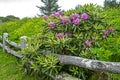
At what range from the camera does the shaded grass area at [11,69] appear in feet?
32.6

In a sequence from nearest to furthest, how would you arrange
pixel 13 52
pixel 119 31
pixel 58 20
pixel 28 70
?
pixel 58 20 < pixel 28 70 < pixel 119 31 < pixel 13 52

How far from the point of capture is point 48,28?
896cm

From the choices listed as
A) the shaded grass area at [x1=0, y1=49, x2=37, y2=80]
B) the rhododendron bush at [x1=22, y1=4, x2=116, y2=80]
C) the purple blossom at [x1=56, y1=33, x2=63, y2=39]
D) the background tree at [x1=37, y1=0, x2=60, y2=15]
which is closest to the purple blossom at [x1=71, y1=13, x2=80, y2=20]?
the rhododendron bush at [x1=22, y1=4, x2=116, y2=80]

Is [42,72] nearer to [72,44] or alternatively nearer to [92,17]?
[72,44]

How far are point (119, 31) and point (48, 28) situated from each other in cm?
330

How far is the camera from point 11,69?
11188 mm

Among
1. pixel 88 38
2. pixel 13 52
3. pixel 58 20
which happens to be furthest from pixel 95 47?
pixel 13 52

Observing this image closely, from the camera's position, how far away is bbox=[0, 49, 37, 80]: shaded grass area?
9943mm

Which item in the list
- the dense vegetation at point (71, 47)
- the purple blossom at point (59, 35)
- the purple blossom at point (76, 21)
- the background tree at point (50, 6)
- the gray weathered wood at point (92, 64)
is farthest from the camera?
the background tree at point (50, 6)

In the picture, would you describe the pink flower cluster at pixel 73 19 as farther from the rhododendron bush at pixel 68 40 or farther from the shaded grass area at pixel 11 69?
the shaded grass area at pixel 11 69

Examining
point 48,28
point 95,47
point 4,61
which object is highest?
point 48,28

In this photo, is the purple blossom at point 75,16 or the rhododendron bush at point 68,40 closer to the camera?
the rhododendron bush at point 68,40

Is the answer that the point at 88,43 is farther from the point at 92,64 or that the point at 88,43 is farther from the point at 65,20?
the point at 92,64

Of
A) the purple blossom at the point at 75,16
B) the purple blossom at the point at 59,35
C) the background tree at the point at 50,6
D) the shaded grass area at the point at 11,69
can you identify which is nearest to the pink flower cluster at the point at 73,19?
the purple blossom at the point at 75,16
